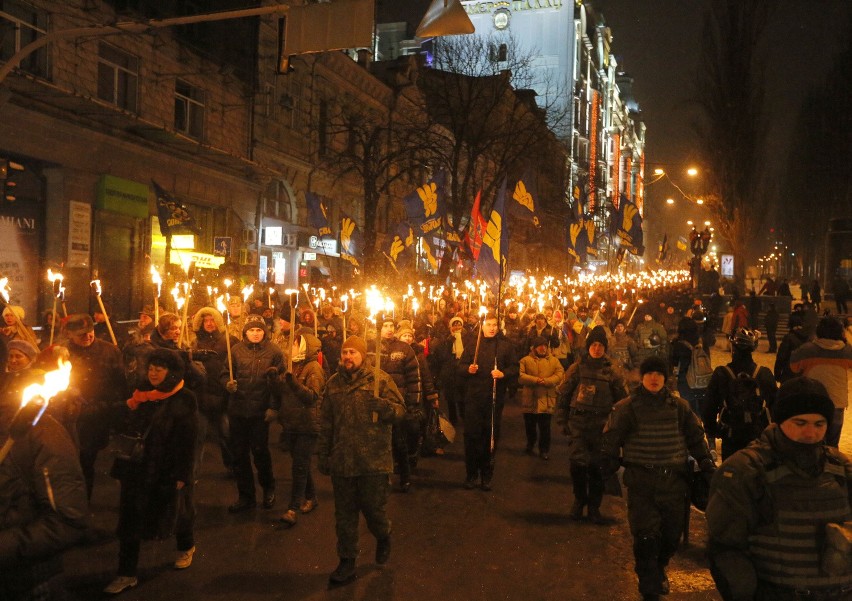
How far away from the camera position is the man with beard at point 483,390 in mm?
8180

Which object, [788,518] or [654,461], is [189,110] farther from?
[788,518]

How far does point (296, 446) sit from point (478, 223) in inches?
477

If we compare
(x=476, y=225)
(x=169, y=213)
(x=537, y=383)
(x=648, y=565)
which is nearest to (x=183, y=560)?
(x=648, y=565)

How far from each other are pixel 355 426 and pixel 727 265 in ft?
129

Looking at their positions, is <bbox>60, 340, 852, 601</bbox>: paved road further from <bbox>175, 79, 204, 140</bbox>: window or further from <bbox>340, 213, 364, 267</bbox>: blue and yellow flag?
<bbox>175, 79, 204, 140</bbox>: window

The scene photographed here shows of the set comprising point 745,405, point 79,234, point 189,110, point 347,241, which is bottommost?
point 745,405

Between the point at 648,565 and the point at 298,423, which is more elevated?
the point at 298,423

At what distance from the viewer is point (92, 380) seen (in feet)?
21.5

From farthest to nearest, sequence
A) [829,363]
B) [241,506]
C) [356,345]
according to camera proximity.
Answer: [829,363] → [241,506] → [356,345]

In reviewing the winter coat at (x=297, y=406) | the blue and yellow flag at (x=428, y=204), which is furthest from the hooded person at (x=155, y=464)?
the blue and yellow flag at (x=428, y=204)

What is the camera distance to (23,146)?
16.4 meters

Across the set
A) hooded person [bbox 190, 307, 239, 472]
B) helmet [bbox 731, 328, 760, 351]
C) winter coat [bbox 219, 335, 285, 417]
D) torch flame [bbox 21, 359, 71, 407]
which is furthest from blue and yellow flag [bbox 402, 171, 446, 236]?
torch flame [bbox 21, 359, 71, 407]

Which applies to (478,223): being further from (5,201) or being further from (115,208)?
(5,201)

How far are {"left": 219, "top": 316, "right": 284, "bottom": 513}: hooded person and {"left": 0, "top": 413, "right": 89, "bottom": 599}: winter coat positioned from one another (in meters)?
3.58
